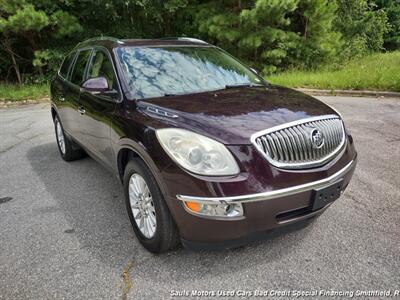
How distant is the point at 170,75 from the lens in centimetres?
329

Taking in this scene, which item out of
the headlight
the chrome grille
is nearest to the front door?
the headlight

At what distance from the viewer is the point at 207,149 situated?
225 centimetres

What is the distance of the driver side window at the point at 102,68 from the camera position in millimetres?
3226

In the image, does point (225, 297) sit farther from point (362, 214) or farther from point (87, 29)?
point (87, 29)

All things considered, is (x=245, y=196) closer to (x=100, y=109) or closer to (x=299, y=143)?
(x=299, y=143)

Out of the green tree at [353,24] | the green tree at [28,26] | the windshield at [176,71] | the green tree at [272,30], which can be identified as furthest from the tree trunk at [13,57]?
the green tree at [353,24]

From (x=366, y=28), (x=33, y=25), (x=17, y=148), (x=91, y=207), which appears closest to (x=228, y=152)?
(x=91, y=207)

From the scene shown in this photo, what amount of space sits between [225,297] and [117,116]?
1677 millimetres

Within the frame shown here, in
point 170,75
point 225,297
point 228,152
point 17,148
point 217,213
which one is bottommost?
point 17,148

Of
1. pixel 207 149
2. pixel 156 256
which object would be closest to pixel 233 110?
pixel 207 149

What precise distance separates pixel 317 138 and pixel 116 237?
1.86 metres

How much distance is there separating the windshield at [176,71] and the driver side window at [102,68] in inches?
5.2

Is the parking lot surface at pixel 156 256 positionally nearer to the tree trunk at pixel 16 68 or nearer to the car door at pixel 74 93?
the car door at pixel 74 93

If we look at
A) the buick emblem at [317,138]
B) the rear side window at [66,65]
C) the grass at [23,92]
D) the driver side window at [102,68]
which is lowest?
the grass at [23,92]
